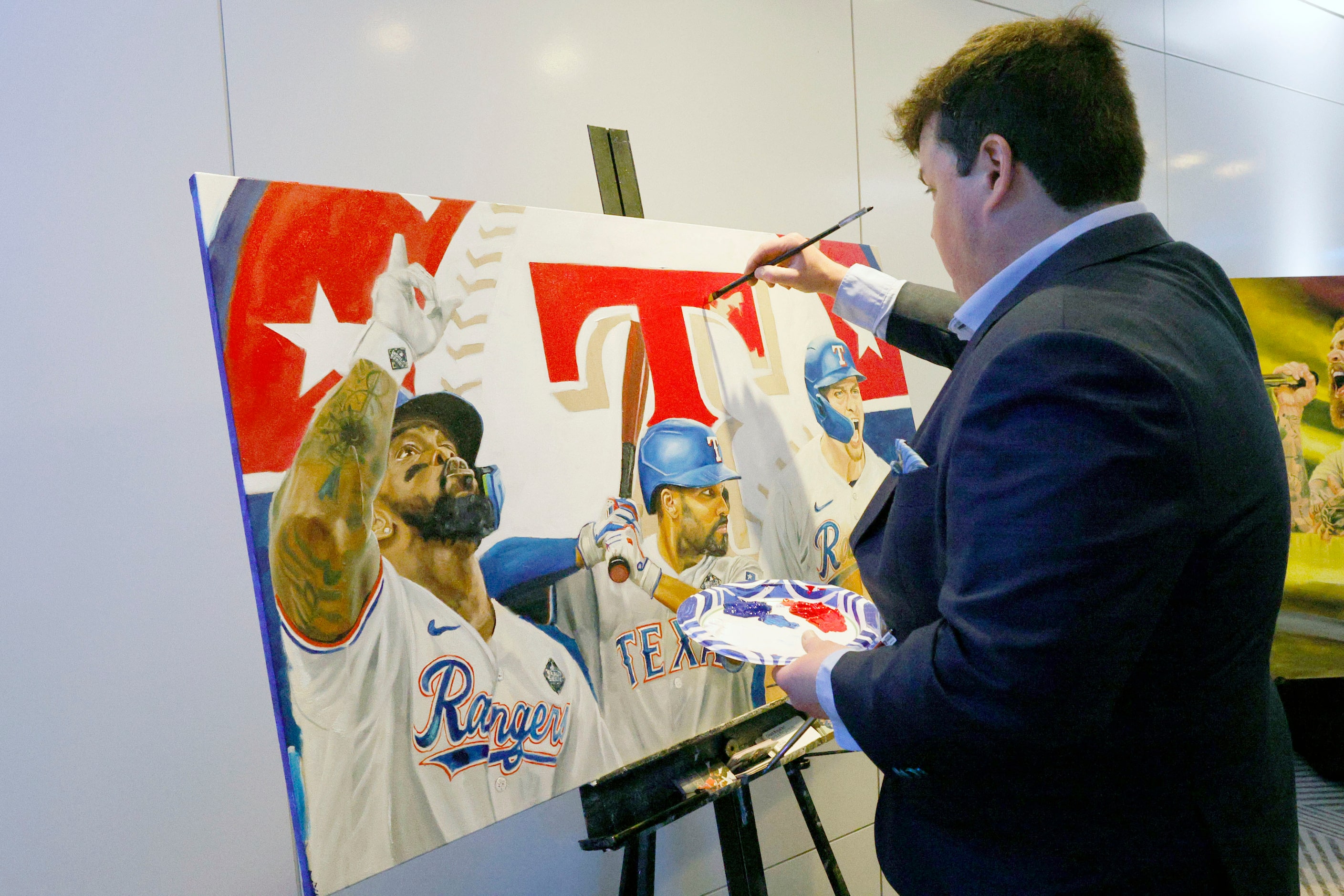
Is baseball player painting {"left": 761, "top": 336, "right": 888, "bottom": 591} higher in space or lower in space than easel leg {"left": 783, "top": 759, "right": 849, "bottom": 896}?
higher

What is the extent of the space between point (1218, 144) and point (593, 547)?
10.6 ft

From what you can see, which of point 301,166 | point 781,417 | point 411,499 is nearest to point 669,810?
point 411,499

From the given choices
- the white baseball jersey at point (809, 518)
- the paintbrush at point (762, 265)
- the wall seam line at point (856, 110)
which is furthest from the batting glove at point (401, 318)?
the wall seam line at point (856, 110)

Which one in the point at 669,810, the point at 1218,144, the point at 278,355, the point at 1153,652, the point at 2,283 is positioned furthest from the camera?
the point at 1218,144

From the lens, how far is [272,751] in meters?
1.42

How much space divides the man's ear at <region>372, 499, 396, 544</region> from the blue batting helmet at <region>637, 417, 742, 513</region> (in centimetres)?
40

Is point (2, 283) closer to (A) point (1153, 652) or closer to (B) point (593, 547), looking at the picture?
(B) point (593, 547)

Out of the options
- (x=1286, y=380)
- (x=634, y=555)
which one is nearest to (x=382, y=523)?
(x=634, y=555)

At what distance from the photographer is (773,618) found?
1220 millimetres

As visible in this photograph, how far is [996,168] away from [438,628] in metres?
0.93

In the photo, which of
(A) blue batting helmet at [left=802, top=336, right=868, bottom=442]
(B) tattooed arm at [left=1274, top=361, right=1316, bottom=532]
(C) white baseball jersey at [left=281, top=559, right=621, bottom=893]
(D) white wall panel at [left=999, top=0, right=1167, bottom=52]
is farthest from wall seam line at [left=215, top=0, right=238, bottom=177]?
(B) tattooed arm at [left=1274, top=361, right=1316, bottom=532]

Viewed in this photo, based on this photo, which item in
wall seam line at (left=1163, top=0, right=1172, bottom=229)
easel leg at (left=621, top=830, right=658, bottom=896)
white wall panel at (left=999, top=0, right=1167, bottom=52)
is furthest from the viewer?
wall seam line at (left=1163, top=0, right=1172, bottom=229)

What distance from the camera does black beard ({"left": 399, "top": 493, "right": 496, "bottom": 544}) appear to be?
1014 millimetres

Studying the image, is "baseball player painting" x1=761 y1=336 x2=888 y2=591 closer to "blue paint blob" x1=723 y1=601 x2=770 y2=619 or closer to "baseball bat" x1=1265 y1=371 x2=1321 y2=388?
"blue paint blob" x1=723 y1=601 x2=770 y2=619
